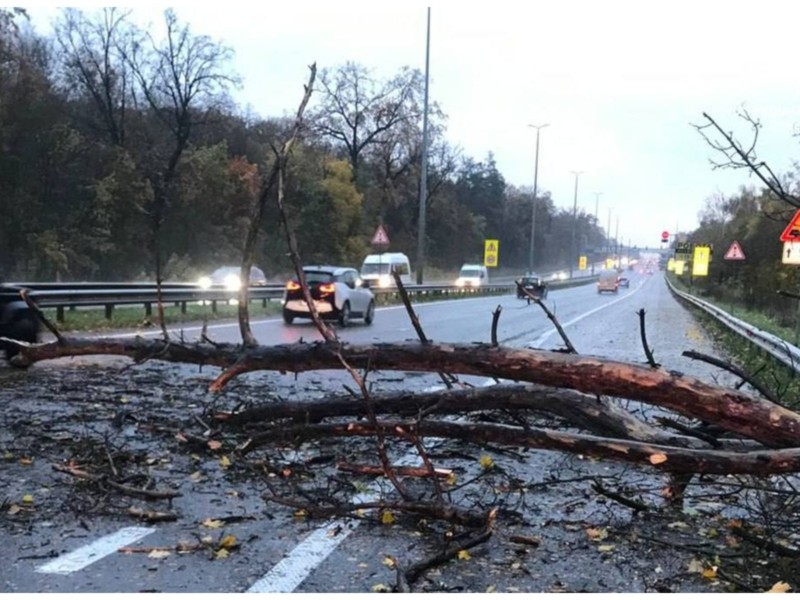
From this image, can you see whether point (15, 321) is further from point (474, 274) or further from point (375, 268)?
point (474, 274)

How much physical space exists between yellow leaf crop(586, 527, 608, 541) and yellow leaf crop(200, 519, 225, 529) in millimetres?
2034

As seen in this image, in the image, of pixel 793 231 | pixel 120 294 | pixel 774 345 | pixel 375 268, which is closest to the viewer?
pixel 774 345

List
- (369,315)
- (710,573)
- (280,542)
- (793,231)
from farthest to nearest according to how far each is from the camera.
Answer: (369,315), (793,231), (280,542), (710,573)

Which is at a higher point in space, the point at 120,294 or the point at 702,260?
the point at 702,260

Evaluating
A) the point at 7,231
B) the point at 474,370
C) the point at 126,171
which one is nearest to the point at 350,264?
the point at 126,171

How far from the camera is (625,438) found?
448cm

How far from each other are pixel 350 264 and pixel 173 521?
47868mm

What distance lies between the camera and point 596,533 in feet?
14.5

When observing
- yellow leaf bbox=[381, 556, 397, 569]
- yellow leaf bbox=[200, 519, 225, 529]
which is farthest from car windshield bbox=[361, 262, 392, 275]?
yellow leaf bbox=[381, 556, 397, 569]

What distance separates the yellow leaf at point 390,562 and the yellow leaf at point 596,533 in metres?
1.16

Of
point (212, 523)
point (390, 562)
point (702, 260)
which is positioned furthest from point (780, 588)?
point (702, 260)

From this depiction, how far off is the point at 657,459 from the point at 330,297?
16279 millimetres

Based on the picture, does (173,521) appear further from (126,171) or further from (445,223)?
(445,223)

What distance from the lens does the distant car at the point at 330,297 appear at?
64.3ft
